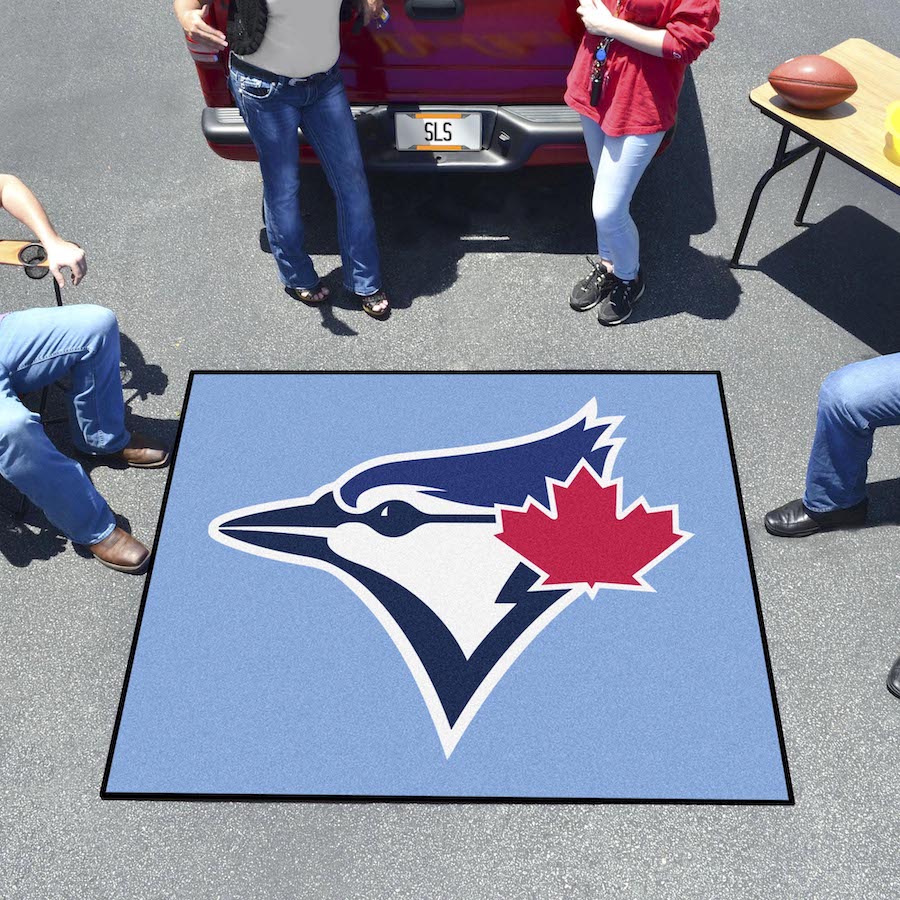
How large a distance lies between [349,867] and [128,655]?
3.31ft

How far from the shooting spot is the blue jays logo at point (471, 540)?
3199 mm

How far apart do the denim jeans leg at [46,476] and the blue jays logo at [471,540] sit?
0.41 meters

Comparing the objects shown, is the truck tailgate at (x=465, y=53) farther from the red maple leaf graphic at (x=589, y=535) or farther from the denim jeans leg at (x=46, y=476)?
the denim jeans leg at (x=46, y=476)

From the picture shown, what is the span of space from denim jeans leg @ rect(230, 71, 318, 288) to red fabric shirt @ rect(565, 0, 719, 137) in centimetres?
102

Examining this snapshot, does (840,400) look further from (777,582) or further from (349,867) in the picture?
(349,867)

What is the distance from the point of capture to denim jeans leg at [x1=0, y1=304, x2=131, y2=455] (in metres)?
3.28

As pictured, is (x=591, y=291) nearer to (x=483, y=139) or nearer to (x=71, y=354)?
(x=483, y=139)

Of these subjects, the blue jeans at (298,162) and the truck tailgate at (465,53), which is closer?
the blue jeans at (298,162)

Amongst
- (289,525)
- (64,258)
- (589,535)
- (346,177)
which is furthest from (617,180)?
(64,258)

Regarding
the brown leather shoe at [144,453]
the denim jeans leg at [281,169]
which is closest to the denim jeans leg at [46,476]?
the brown leather shoe at [144,453]

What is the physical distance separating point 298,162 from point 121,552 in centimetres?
157

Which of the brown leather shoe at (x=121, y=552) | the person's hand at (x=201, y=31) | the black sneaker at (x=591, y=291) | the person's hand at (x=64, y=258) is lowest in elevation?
the brown leather shoe at (x=121, y=552)

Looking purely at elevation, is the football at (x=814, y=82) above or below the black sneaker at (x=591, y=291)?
above

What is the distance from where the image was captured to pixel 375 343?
4035mm
